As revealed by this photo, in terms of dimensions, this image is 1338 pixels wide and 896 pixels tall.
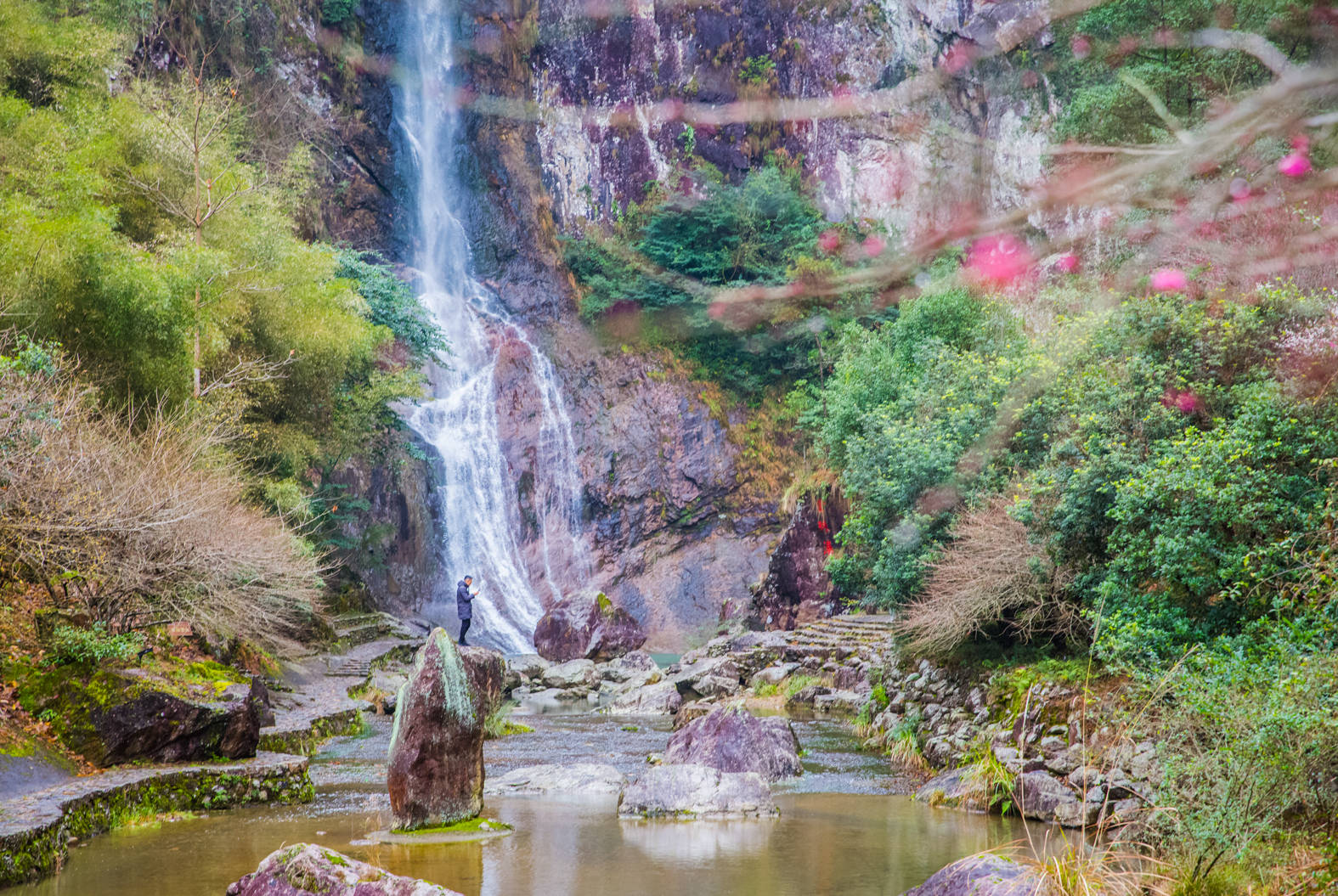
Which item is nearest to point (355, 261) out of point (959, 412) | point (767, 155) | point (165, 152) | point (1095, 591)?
point (165, 152)

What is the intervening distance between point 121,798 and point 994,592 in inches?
345

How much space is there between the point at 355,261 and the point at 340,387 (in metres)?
4.21

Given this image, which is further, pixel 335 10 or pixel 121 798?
pixel 335 10

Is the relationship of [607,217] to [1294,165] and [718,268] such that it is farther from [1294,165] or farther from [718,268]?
[1294,165]

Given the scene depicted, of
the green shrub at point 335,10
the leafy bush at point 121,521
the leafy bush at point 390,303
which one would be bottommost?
the leafy bush at point 121,521

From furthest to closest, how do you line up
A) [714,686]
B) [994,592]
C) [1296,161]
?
[714,686], [994,592], [1296,161]

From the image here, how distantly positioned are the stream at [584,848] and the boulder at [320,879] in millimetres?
1321

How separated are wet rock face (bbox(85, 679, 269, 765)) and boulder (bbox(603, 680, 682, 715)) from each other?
816 cm

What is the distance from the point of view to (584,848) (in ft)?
25.7

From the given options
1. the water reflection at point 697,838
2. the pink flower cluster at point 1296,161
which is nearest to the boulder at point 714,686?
the water reflection at point 697,838

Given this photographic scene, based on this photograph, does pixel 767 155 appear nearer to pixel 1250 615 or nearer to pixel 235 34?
pixel 235 34

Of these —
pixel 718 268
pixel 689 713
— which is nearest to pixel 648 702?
pixel 689 713

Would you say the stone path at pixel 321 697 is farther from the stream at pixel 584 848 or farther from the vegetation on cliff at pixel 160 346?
the stream at pixel 584 848

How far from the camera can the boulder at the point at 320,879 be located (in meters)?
5.20
